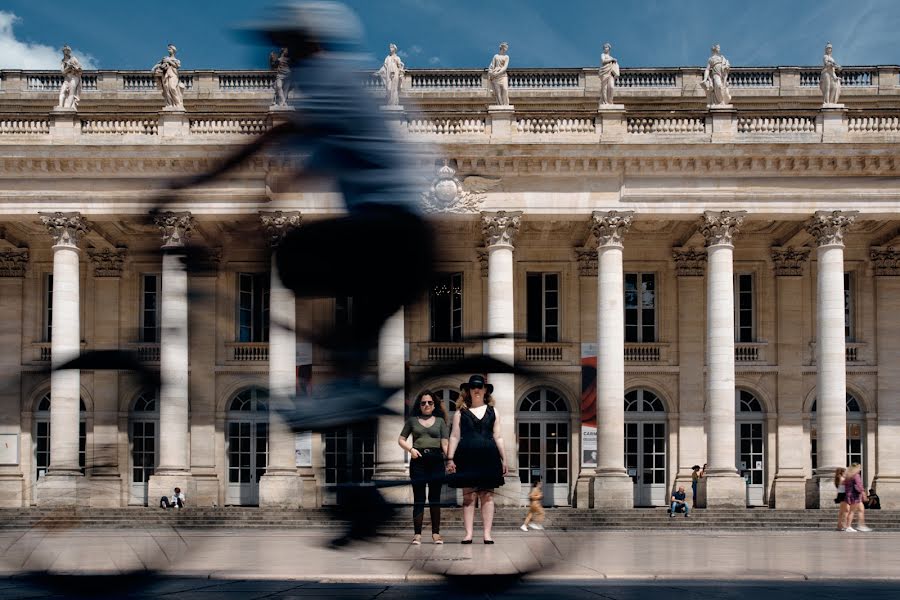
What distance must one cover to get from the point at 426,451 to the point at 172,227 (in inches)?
44.6

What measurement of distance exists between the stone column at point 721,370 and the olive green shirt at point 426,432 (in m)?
31.6

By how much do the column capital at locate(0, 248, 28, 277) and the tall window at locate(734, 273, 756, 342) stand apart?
20849 mm

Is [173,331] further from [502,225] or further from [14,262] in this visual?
[502,225]

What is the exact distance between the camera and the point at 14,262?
3009 cm

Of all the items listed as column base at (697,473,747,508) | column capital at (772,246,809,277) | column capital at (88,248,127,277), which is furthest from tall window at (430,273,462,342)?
column capital at (772,246,809,277)

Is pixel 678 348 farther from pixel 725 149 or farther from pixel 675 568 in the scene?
pixel 675 568

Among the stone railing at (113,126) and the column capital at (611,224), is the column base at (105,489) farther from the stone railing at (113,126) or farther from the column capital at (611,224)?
the column capital at (611,224)

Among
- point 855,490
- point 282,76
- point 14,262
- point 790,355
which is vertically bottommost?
point 855,490

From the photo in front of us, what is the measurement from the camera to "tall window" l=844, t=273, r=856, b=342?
39094 millimetres

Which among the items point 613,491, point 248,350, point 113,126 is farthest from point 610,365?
point 248,350

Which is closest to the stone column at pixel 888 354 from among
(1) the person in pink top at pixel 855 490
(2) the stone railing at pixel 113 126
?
(1) the person in pink top at pixel 855 490

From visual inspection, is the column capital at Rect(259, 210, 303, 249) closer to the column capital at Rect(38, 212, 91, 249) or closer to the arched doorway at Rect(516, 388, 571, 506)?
the column capital at Rect(38, 212, 91, 249)

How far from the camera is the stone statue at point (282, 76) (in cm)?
380

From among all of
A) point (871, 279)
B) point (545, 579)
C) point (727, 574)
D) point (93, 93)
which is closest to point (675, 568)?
point (727, 574)
